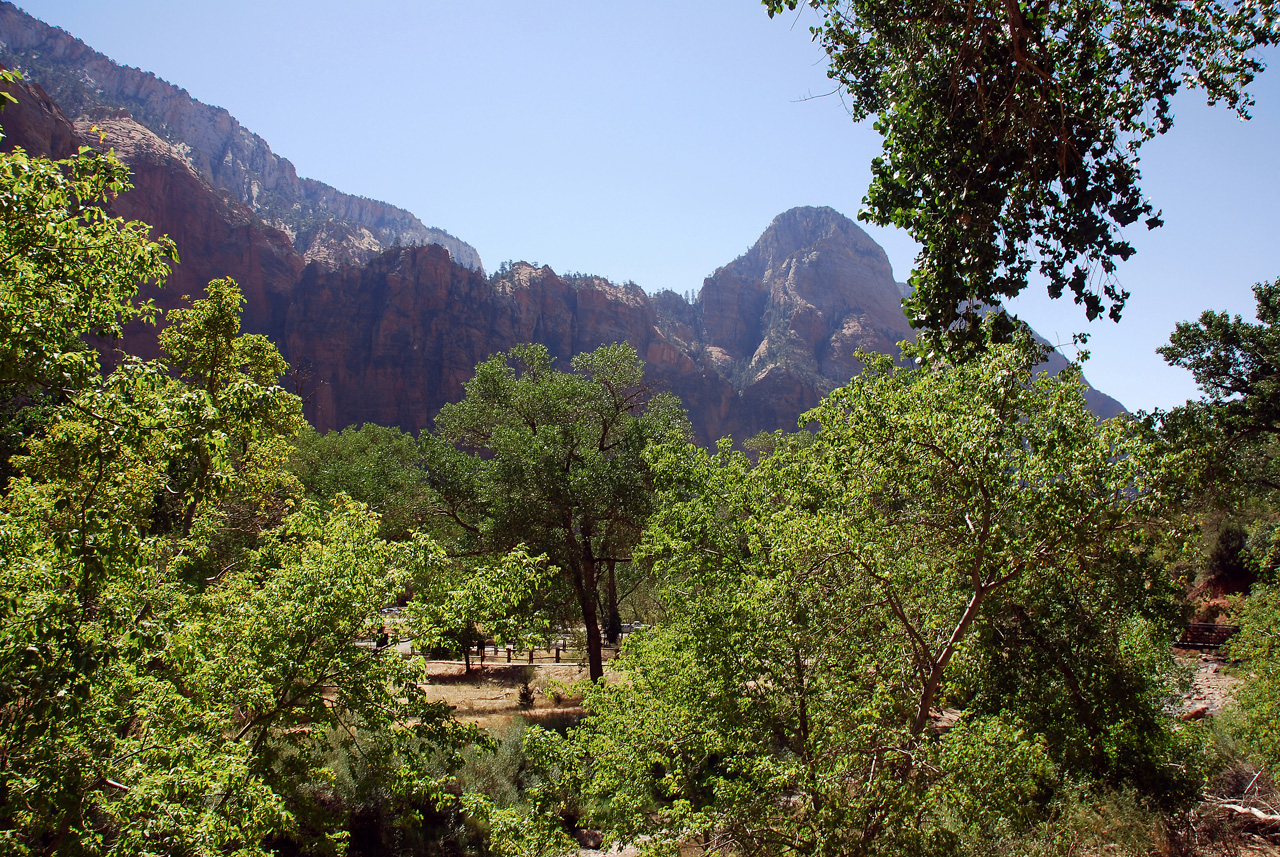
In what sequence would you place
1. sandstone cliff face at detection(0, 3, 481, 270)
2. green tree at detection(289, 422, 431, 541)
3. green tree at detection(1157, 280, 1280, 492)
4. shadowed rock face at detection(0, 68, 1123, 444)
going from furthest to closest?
sandstone cliff face at detection(0, 3, 481, 270)
shadowed rock face at detection(0, 68, 1123, 444)
green tree at detection(289, 422, 431, 541)
green tree at detection(1157, 280, 1280, 492)

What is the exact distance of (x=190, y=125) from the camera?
148 metres

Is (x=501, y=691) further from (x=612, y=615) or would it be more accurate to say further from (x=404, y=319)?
(x=404, y=319)

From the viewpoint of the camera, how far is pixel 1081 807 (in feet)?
29.2

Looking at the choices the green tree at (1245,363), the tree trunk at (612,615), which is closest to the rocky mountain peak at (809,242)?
the tree trunk at (612,615)

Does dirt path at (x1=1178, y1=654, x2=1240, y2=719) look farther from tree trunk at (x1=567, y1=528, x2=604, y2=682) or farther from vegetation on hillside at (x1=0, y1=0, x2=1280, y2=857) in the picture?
tree trunk at (x1=567, y1=528, x2=604, y2=682)

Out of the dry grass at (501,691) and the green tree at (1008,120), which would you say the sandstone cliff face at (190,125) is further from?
the green tree at (1008,120)

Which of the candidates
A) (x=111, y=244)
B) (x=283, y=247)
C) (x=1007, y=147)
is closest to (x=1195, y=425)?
(x=1007, y=147)

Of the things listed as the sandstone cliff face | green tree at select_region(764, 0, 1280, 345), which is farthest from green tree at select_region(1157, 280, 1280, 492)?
the sandstone cliff face

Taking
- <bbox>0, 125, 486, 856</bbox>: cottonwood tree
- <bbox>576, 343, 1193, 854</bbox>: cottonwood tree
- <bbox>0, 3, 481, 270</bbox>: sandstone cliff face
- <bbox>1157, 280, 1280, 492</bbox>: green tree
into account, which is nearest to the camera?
<bbox>0, 125, 486, 856</bbox>: cottonwood tree

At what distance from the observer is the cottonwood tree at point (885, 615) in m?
5.20

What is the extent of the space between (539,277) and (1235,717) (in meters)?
117

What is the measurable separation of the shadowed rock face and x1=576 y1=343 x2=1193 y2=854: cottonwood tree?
80.4 metres

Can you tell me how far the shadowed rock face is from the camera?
87.2m

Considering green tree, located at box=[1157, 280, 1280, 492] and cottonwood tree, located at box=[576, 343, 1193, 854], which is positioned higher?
green tree, located at box=[1157, 280, 1280, 492]
